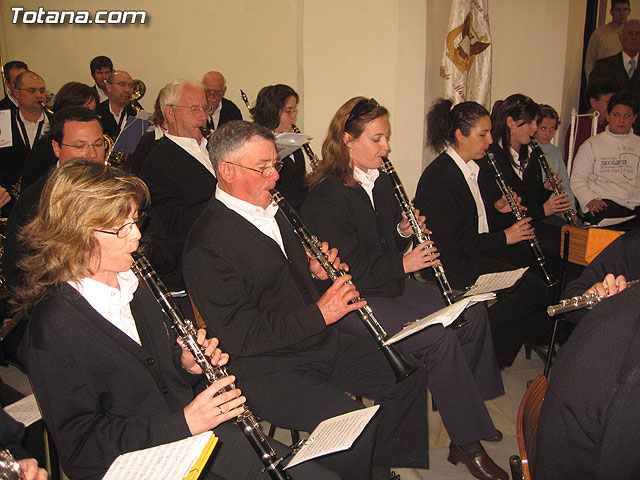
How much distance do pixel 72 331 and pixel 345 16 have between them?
438 centimetres

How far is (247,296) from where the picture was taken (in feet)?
7.18

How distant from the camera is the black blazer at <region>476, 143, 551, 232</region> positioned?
388cm

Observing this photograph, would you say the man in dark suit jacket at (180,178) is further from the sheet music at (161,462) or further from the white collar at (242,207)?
the sheet music at (161,462)

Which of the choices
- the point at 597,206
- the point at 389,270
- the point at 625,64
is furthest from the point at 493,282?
the point at 625,64

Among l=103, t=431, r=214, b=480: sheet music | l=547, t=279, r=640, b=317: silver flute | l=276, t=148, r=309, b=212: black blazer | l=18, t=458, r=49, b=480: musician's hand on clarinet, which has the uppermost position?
l=276, t=148, r=309, b=212: black blazer

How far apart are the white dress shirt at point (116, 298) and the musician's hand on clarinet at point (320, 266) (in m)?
0.91

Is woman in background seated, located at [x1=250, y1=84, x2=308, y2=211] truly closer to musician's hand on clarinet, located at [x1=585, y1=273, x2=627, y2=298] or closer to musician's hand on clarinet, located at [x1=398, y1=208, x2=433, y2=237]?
musician's hand on clarinet, located at [x1=398, y1=208, x2=433, y2=237]

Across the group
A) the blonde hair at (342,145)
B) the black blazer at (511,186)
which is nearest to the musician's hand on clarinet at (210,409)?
the blonde hair at (342,145)

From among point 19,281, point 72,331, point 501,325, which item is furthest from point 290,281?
point 501,325

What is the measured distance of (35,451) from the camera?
6.93ft

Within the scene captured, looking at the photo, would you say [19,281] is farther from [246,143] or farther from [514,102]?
[514,102]

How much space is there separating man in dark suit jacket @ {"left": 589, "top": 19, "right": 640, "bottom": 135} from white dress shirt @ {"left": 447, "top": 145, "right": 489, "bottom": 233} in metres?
4.01

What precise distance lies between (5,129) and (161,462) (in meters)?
4.40

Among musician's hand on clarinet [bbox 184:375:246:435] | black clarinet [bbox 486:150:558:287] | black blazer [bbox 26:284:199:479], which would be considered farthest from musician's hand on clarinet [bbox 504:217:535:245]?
black blazer [bbox 26:284:199:479]
